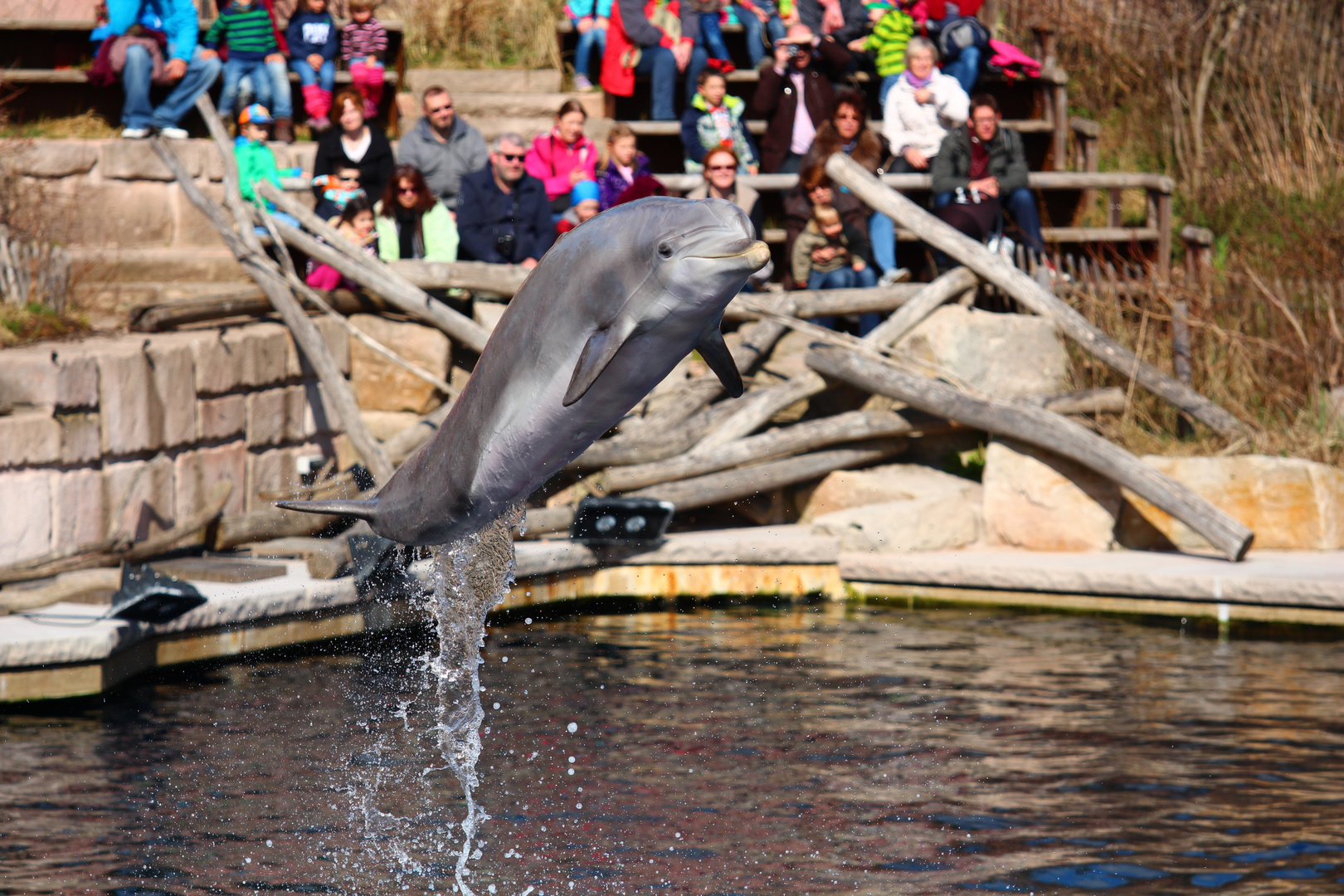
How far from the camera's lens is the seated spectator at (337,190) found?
1236cm

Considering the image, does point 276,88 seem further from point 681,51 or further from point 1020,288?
point 1020,288

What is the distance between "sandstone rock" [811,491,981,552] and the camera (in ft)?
35.9

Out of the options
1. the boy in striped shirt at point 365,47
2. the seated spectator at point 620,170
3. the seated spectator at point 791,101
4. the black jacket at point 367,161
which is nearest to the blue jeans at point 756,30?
the seated spectator at point 791,101

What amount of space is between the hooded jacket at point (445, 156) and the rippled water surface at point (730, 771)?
175 inches

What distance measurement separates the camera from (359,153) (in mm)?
12516

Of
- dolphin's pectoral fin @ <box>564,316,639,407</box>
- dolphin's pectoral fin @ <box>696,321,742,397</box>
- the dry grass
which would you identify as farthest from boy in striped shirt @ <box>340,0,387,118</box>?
dolphin's pectoral fin @ <box>564,316,639,407</box>

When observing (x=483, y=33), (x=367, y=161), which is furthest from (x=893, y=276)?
(x=483, y=33)

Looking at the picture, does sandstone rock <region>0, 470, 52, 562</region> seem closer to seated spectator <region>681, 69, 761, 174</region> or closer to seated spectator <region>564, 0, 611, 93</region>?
seated spectator <region>681, 69, 761, 174</region>

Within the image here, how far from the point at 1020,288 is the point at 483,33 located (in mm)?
6591

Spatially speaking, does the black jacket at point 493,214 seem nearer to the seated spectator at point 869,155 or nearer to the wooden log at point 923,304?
the seated spectator at point 869,155

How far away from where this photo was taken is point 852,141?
1338 cm

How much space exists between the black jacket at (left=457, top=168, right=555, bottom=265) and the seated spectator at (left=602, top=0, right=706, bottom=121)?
2598 millimetres

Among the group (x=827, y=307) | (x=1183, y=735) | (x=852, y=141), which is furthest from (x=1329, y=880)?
(x=852, y=141)

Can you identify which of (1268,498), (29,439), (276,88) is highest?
(276,88)
